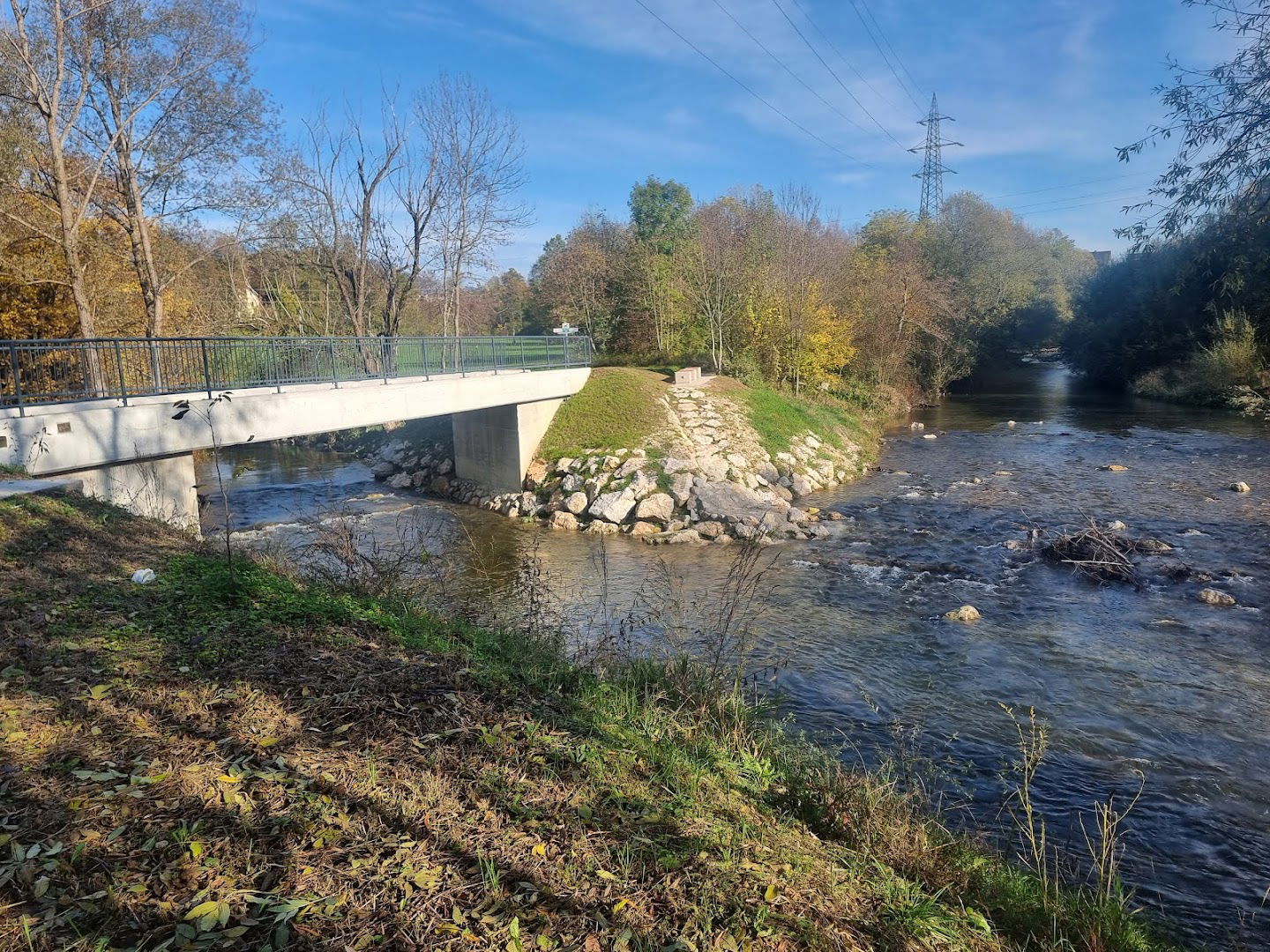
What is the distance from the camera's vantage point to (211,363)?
1456 cm

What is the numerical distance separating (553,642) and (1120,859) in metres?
5.26

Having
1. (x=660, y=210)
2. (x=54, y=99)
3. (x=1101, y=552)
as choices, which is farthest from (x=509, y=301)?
(x=1101, y=552)

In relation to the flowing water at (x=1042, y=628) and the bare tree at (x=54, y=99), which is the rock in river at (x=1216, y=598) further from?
the bare tree at (x=54, y=99)

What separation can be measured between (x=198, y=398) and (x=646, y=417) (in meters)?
12.6

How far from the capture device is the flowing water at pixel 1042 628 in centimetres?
659

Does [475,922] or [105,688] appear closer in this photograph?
[475,922]

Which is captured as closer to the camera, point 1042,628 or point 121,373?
point 1042,628

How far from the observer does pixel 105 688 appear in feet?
15.3

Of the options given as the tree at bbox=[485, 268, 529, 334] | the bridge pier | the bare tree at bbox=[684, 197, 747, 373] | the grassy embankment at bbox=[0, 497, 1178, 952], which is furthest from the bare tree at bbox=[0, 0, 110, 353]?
the tree at bbox=[485, 268, 529, 334]

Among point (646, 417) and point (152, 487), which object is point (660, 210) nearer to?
point (646, 417)

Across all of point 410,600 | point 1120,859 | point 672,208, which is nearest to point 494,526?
point 410,600

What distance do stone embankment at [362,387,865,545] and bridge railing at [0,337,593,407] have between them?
4158 millimetres

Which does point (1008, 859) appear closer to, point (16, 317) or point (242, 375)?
point (242, 375)

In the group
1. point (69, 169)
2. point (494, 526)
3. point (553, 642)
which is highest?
point (69, 169)
